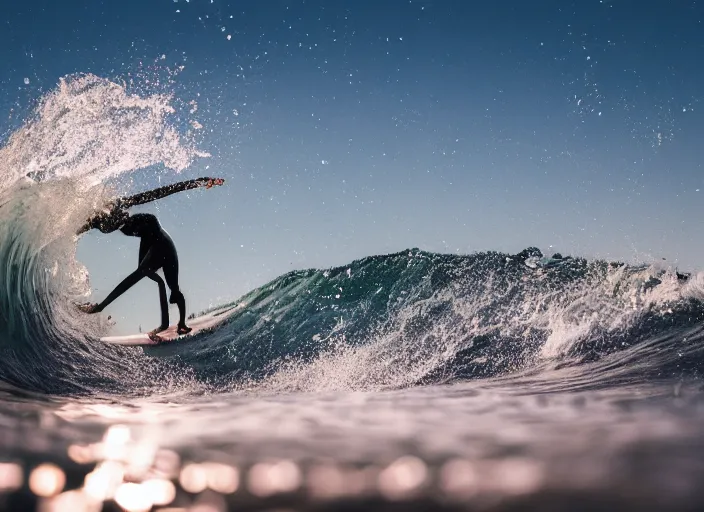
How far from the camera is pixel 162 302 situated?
7766 mm

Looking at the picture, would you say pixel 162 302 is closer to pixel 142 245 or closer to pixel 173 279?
pixel 173 279

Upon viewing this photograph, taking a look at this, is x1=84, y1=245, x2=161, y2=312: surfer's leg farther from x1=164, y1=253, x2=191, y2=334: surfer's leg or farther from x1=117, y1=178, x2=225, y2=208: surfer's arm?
x1=117, y1=178, x2=225, y2=208: surfer's arm

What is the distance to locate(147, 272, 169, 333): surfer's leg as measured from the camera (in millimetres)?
7406

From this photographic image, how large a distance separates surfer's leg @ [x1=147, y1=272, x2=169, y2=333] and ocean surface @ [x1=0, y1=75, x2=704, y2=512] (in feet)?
1.57

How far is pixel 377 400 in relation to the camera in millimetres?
2816

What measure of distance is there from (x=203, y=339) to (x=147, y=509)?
759 cm

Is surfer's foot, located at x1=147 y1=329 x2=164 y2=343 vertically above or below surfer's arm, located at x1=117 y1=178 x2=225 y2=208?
below

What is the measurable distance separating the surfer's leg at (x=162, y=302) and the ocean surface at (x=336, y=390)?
0.48m

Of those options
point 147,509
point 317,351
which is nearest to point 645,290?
point 317,351

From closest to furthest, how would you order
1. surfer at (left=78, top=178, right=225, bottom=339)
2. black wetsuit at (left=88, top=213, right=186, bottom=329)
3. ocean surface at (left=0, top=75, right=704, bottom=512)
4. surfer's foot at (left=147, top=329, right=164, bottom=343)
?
ocean surface at (left=0, top=75, right=704, bottom=512) < surfer at (left=78, top=178, right=225, bottom=339) < black wetsuit at (left=88, top=213, right=186, bottom=329) < surfer's foot at (left=147, top=329, right=164, bottom=343)

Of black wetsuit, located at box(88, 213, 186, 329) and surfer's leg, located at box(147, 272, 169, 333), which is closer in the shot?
black wetsuit, located at box(88, 213, 186, 329)

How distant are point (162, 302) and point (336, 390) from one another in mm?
5035

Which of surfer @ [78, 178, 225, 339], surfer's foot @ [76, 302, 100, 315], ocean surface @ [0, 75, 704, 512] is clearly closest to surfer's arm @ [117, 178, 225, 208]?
surfer @ [78, 178, 225, 339]

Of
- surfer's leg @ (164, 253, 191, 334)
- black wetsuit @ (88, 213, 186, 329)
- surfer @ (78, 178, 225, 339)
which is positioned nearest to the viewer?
surfer @ (78, 178, 225, 339)
